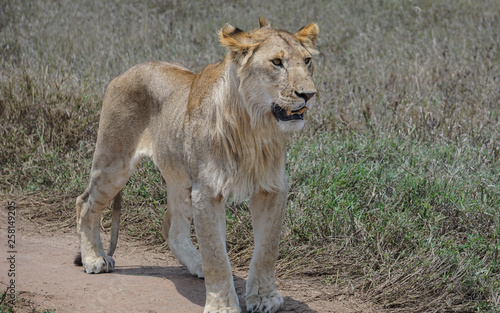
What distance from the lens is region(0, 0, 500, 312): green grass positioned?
412 centimetres

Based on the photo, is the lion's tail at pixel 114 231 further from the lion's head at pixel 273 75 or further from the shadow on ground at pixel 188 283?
the lion's head at pixel 273 75

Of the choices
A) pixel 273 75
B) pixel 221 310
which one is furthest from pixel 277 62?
pixel 221 310

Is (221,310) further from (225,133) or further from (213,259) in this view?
(225,133)

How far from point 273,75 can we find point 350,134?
2695mm

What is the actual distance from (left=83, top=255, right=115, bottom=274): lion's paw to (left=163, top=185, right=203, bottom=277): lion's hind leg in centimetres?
44

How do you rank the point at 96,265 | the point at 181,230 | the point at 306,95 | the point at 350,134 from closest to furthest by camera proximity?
1. the point at 306,95
2. the point at 96,265
3. the point at 181,230
4. the point at 350,134

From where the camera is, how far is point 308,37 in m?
3.42

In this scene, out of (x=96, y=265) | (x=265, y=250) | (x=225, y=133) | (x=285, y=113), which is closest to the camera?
(x=285, y=113)

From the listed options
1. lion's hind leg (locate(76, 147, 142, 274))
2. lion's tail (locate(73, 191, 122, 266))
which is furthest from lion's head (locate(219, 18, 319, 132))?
lion's tail (locate(73, 191, 122, 266))

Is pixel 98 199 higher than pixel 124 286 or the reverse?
higher

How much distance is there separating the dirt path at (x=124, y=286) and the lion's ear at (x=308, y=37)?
57.6 inches

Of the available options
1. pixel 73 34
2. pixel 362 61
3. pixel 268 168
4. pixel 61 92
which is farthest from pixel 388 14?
pixel 268 168

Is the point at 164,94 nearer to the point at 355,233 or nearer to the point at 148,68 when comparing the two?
the point at 148,68

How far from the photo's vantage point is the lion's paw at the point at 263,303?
3.51 meters
